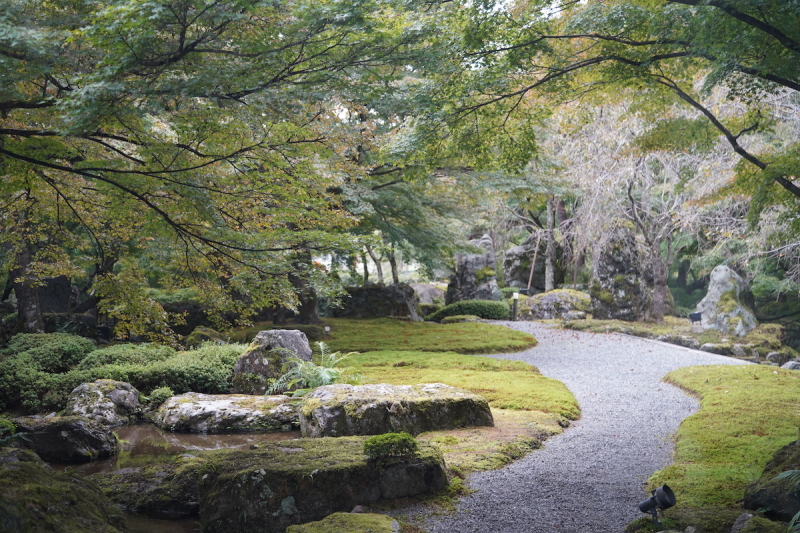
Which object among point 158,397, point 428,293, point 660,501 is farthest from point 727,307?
point 660,501

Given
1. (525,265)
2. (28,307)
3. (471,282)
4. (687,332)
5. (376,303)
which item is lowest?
(687,332)

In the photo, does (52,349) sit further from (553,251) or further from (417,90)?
(553,251)

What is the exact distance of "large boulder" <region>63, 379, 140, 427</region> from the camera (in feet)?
27.0

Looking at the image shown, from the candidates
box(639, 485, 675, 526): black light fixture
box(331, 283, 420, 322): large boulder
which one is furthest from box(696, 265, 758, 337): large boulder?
box(639, 485, 675, 526): black light fixture

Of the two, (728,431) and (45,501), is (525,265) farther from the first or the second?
(45,501)

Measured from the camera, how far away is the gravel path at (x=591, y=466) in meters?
4.41

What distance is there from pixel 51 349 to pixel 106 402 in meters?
3.17

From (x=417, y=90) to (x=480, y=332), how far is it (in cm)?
1015

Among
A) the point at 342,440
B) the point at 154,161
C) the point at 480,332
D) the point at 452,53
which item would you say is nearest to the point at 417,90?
the point at 452,53

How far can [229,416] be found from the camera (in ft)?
26.9

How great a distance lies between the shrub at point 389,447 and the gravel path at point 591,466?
63cm

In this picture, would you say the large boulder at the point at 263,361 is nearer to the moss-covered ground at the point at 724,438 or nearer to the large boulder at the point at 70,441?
the large boulder at the point at 70,441

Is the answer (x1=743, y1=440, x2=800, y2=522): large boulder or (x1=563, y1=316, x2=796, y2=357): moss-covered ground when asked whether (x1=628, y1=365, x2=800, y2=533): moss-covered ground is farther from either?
(x1=563, y1=316, x2=796, y2=357): moss-covered ground

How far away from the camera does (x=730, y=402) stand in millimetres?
8484
